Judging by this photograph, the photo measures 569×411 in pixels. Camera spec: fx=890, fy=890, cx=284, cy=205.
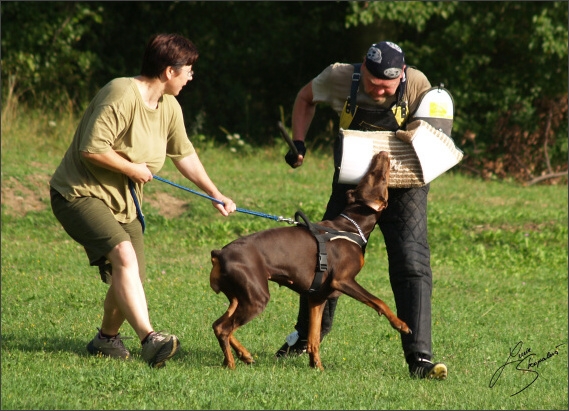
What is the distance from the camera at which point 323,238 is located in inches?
220

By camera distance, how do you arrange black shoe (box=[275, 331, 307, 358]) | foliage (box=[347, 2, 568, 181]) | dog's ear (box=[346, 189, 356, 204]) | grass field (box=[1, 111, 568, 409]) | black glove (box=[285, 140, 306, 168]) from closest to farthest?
1. grass field (box=[1, 111, 568, 409])
2. dog's ear (box=[346, 189, 356, 204])
3. black glove (box=[285, 140, 306, 168])
4. black shoe (box=[275, 331, 307, 358])
5. foliage (box=[347, 2, 568, 181])

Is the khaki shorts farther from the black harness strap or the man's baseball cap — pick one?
the man's baseball cap

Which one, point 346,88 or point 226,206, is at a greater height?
point 346,88

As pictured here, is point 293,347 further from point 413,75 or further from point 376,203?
point 413,75

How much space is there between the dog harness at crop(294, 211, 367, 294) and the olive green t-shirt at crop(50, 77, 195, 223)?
3.43ft

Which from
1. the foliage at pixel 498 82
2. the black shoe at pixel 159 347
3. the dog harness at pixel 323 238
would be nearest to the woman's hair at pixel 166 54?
the dog harness at pixel 323 238

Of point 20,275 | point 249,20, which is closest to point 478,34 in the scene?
point 249,20

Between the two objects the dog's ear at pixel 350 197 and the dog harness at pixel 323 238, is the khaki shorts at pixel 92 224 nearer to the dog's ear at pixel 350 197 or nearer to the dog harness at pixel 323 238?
the dog harness at pixel 323 238

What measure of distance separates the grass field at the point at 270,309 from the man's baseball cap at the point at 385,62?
6.22 ft

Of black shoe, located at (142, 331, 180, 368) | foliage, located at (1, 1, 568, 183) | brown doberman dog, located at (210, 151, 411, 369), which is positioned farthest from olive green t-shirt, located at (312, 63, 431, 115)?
foliage, located at (1, 1, 568, 183)

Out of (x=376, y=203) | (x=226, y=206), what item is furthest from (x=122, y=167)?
(x=376, y=203)

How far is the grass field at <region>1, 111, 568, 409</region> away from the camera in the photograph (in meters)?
5.02

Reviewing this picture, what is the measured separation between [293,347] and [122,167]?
186 cm

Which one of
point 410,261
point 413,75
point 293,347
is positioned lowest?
point 293,347
